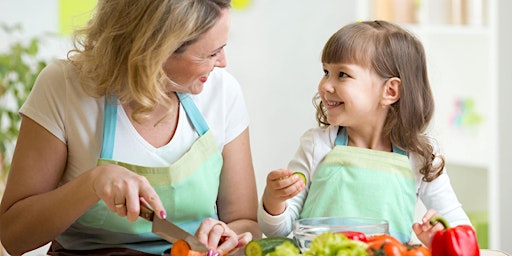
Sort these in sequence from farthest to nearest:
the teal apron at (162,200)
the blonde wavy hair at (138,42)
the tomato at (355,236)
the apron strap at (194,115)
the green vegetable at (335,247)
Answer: the apron strap at (194,115)
the teal apron at (162,200)
the blonde wavy hair at (138,42)
the tomato at (355,236)
the green vegetable at (335,247)

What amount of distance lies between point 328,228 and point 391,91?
0.59 m

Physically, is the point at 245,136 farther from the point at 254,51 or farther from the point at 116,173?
the point at 254,51

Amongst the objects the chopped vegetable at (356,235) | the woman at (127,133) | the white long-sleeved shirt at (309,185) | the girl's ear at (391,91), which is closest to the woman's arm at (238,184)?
the woman at (127,133)

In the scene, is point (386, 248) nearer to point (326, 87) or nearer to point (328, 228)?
point (328, 228)

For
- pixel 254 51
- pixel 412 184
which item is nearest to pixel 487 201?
pixel 254 51

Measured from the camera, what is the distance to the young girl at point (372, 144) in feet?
5.78

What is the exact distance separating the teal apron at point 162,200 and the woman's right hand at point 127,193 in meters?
0.25

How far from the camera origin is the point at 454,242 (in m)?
1.34

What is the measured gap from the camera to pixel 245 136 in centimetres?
190

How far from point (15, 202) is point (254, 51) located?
2.30 meters

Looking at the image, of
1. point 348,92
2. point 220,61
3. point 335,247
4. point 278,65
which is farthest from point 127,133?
point 278,65

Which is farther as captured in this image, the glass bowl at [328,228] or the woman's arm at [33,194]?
the woman's arm at [33,194]

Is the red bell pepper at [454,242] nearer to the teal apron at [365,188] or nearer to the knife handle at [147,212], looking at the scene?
the teal apron at [365,188]

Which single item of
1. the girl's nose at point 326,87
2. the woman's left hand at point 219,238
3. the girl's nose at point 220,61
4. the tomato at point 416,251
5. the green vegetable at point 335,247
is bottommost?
the woman's left hand at point 219,238
